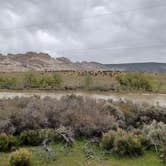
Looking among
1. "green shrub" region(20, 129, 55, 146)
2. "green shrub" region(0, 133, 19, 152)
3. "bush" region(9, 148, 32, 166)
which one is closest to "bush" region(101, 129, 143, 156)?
"green shrub" region(20, 129, 55, 146)

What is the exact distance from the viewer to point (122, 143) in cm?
1230

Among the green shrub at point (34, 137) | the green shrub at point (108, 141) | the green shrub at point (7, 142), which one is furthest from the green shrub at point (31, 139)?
the green shrub at point (108, 141)

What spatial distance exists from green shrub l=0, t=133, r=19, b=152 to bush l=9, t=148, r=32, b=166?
1.62 metres

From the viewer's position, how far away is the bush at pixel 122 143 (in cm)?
1224

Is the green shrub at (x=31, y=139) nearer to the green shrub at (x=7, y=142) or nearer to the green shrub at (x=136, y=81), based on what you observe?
the green shrub at (x=7, y=142)

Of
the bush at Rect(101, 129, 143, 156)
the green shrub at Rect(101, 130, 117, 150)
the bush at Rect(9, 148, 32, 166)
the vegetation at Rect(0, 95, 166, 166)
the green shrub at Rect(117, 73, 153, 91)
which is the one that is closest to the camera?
the bush at Rect(9, 148, 32, 166)

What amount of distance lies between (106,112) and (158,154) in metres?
3.55

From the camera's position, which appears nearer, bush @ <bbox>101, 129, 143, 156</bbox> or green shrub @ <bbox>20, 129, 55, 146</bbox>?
bush @ <bbox>101, 129, 143, 156</bbox>

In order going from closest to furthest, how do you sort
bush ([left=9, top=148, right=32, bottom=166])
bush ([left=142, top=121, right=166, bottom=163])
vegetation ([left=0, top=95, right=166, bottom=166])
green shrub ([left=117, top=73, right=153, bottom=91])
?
bush ([left=9, top=148, right=32, bottom=166]), vegetation ([left=0, top=95, right=166, bottom=166]), bush ([left=142, top=121, right=166, bottom=163]), green shrub ([left=117, top=73, right=153, bottom=91])

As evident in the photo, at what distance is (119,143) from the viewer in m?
12.3

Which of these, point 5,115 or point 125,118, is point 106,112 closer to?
point 125,118

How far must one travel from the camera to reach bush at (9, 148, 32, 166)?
10.7 metres

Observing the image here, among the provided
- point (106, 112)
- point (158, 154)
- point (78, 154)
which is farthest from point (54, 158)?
point (106, 112)

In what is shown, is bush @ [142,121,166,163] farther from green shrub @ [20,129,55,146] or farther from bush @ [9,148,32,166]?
bush @ [9,148,32,166]
